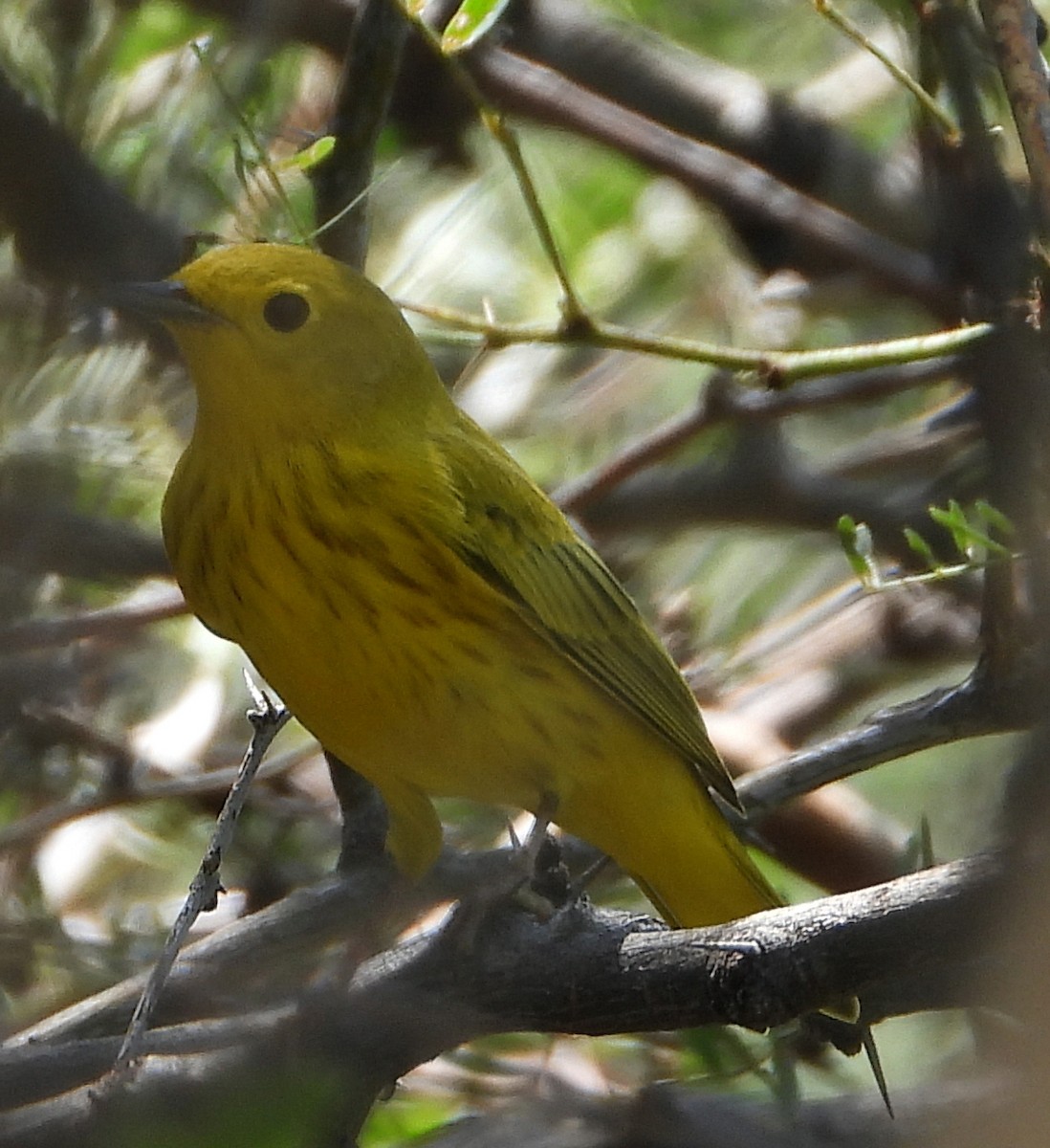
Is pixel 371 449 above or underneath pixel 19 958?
above

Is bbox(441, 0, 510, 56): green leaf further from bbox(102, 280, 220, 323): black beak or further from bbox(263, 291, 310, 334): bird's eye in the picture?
bbox(263, 291, 310, 334): bird's eye

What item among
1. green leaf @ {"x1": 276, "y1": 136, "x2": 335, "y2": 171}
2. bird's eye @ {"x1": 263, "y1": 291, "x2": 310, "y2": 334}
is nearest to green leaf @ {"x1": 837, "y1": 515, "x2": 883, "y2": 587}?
green leaf @ {"x1": 276, "y1": 136, "x2": 335, "y2": 171}

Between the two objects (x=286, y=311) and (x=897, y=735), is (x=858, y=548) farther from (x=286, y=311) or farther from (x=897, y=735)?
(x=286, y=311)

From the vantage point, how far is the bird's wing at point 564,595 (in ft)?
9.29

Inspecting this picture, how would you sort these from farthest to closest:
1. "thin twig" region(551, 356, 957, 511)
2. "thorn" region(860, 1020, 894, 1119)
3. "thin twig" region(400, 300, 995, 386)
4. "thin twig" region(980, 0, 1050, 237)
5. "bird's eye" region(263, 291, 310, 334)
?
"thin twig" region(551, 356, 957, 511)
"bird's eye" region(263, 291, 310, 334)
"thin twig" region(400, 300, 995, 386)
"thorn" region(860, 1020, 894, 1119)
"thin twig" region(980, 0, 1050, 237)

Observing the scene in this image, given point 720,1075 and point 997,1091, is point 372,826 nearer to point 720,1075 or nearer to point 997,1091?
point 720,1075

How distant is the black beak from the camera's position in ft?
7.37

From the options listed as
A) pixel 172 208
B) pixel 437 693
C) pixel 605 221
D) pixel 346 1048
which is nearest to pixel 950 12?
pixel 172 208

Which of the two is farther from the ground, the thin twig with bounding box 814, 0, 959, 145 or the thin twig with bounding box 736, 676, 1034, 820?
the thin twig with bounding box 814, 0, 959, 145

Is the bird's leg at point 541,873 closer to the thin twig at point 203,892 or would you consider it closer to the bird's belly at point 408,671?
the bird's belly at point 408,671

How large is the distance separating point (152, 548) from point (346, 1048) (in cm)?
205

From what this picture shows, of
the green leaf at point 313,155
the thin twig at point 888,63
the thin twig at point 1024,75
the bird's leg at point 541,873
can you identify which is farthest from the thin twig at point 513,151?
the bird's leg at point 541,873

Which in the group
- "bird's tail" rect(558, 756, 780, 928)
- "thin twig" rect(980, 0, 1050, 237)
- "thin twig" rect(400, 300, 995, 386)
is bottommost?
"bird's tail" rect(558, 756, 780, 928)

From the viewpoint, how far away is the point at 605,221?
Answer: 439 cm
